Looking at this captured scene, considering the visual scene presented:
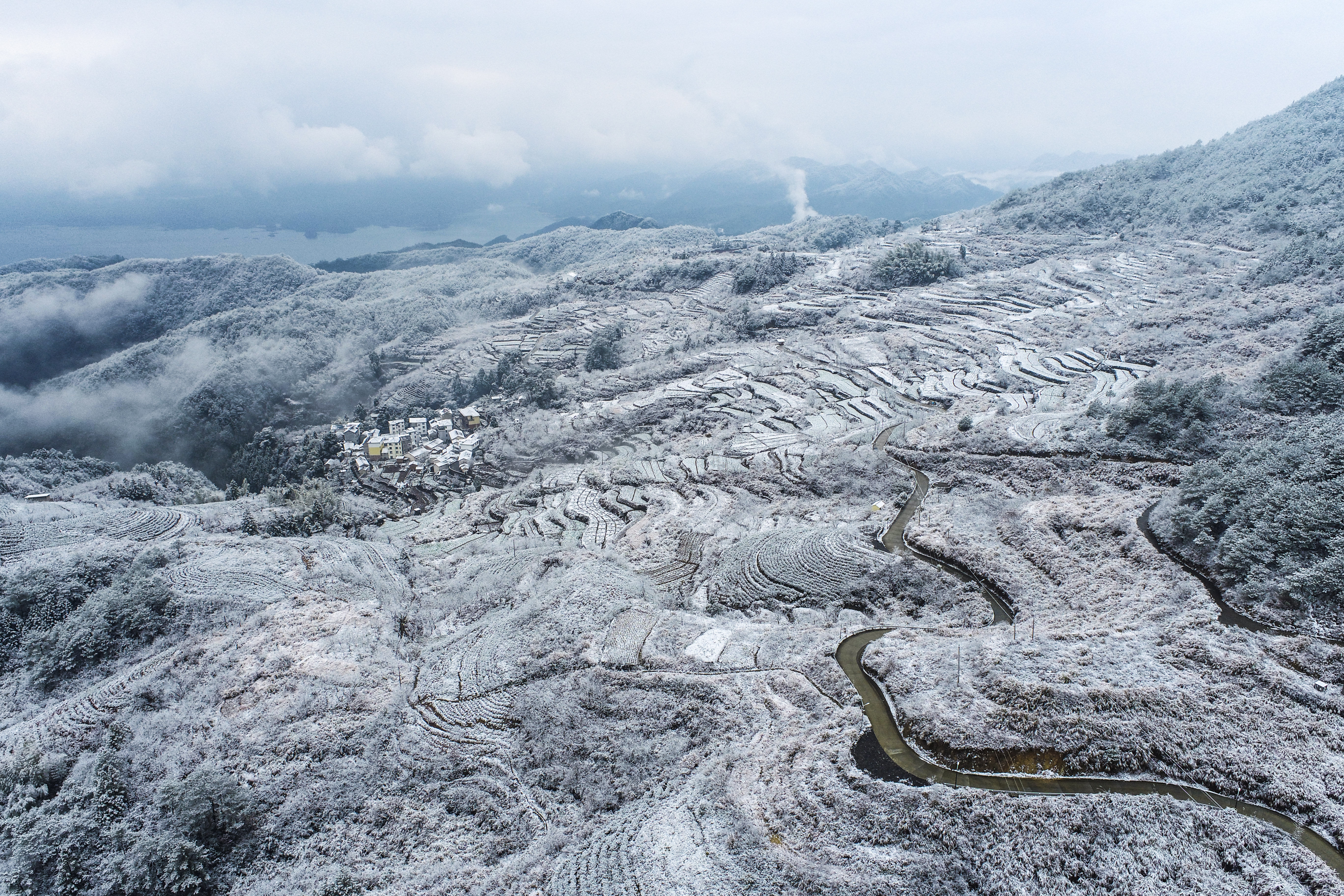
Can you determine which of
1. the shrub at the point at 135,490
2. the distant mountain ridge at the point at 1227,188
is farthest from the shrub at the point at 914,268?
the shrub at the point at 135,490

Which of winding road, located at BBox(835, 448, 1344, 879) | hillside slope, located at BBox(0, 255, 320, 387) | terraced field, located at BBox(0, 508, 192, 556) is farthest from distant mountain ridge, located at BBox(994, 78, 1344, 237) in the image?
hillside slope, located at BBox(0, 255, 320, 387)

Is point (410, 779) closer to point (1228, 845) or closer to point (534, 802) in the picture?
point (534, 802)

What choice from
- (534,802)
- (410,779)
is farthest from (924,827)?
(410,779)

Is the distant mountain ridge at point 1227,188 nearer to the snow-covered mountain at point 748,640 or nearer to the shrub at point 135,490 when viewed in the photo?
the snow-covered mountain at point 748,640

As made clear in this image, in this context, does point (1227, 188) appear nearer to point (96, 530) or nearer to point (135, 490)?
point (96, 530)

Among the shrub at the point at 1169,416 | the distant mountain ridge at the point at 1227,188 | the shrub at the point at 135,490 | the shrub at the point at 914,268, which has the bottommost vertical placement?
the shrub at the point at 135,490

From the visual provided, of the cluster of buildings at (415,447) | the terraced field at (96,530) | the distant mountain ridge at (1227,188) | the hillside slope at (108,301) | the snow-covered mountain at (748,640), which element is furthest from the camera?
the hillside slope at (108,301)
